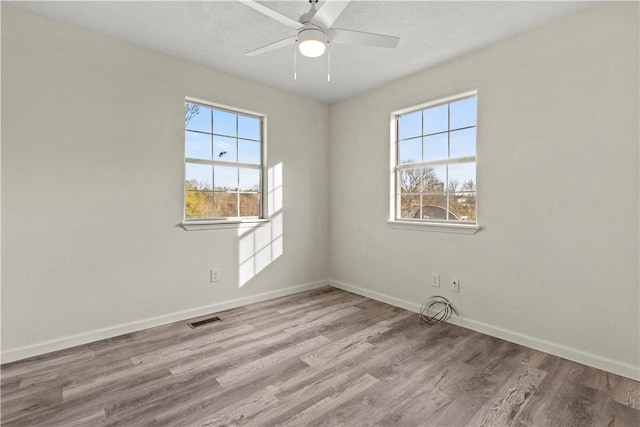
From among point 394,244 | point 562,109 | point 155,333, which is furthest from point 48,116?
point 562,109

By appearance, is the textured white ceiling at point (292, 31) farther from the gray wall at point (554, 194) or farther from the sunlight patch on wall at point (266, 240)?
the sunlight patch on wall at point (266, 240)

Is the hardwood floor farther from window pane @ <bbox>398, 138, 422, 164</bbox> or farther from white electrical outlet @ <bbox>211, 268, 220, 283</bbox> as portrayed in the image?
window pane @ <bbox>398, 138, 422, 164</bbox>

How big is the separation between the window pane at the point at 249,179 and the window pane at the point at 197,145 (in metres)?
0.44

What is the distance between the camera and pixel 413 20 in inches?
94.0

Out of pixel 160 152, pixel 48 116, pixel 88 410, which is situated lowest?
pixel 88 410

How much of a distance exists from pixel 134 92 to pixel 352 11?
2.00 meters

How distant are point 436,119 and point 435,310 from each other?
198cm

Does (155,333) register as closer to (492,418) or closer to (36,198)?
(36,198)

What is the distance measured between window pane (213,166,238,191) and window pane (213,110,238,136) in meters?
0.39

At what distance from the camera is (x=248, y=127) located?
3.66m

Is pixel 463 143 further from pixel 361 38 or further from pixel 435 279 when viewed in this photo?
pixel 361 38

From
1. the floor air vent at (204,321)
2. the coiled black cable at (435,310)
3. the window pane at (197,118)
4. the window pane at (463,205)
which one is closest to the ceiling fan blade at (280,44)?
the window pane at (197,118)

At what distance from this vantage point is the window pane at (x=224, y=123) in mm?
3400

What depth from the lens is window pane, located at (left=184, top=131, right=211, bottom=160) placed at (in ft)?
10.5
